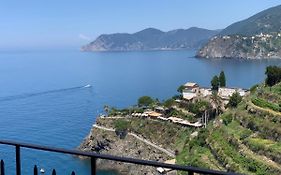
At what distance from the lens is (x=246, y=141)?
1007 inches

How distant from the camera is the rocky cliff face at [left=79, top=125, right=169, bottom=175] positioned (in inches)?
1363

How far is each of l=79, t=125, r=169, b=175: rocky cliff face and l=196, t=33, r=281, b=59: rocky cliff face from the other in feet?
419

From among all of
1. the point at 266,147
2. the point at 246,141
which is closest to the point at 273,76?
A: the point at 246,141

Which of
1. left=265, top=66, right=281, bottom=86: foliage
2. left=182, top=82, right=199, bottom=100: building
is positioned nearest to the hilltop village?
left=182, top=82, right=199, bottom=100: building

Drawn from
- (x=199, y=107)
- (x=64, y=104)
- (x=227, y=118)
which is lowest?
(x=64, y=104)

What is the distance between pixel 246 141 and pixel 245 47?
143 m

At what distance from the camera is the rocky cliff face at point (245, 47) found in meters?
161

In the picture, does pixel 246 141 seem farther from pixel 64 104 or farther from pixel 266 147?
A: pixel 64 104

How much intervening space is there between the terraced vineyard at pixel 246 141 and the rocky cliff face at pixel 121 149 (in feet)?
12.2

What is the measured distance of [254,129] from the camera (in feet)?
89.2

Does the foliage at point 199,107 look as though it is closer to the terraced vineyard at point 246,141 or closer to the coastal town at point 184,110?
the coastal town at point 184,110

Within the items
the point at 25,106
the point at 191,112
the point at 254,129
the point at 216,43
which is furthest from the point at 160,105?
the point at 216,43

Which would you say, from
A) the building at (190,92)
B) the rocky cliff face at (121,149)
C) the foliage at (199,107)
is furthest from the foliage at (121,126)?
the building at (190,92)

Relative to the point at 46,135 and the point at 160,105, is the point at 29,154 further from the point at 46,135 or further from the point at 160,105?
the point at 160,105
